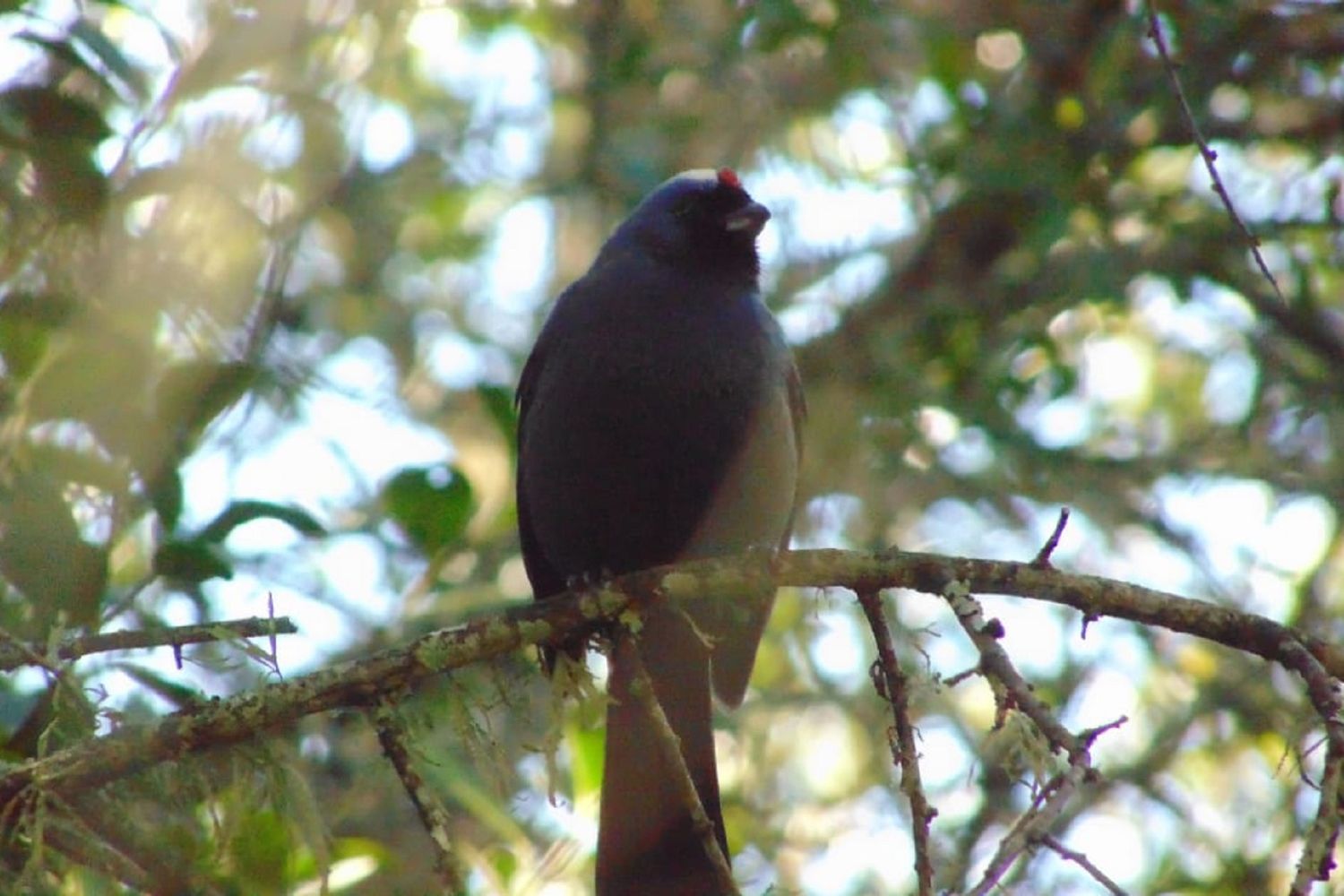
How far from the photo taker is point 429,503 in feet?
13.8

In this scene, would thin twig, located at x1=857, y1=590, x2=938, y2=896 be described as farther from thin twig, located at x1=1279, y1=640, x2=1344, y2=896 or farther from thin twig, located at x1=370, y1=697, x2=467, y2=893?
thin twig, located at x1=370, y1=697, x2=467, y2=893

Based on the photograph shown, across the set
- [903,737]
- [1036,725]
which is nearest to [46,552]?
[903,737]

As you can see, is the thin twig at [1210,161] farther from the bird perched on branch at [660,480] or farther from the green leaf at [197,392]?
the green leaf at [197,392]

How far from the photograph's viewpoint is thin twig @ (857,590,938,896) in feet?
8.38

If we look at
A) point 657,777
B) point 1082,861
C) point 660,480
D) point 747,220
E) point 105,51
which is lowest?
point 1082,861

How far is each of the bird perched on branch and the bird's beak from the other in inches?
14.1

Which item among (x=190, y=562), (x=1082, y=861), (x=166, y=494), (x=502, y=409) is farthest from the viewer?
(x=502, y=409)

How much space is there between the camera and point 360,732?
18.6ft

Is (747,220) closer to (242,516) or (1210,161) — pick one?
(1210,161)

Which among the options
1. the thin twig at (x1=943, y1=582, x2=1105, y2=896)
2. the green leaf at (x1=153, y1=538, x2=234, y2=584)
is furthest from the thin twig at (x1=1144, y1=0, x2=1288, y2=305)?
the green leaf at (x1=153, y1=538, x2=234, y2=584)

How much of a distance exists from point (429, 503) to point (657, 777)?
93 cm

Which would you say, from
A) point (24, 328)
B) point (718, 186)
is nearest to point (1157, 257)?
point (718, 186)

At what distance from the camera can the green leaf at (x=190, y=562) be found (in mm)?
3254

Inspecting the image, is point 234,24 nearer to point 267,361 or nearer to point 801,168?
point 267,361
